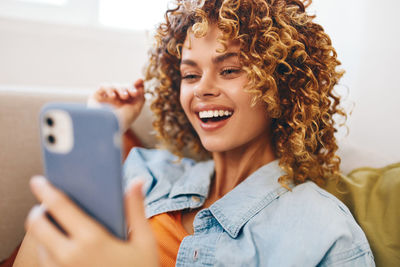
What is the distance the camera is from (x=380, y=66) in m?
0.97

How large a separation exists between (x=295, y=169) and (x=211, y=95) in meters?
0.31

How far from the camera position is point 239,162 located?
0.89 meters

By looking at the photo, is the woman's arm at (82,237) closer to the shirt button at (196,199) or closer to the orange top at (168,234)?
the orange top at (168,234)

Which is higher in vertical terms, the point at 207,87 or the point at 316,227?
the point at 207,87

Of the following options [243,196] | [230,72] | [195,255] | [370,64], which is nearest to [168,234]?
[195,255]

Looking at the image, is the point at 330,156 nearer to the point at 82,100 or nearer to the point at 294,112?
the point at 294,112

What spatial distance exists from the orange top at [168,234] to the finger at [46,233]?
1.37ft

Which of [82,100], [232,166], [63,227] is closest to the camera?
[63,227]

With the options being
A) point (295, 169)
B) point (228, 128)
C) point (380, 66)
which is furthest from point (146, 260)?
point (380, 66)

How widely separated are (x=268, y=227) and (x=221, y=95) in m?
0.34

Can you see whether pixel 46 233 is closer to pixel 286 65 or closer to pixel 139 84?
pixel 286 65

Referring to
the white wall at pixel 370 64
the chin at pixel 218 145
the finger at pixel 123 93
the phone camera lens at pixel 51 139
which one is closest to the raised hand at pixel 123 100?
the finger at pixel 123 93

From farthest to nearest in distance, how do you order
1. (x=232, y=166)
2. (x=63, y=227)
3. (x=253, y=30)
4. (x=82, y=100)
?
(x=82, y=100) → (x=232, y=166) → (x=253, y=30) → (x=63, y=227)

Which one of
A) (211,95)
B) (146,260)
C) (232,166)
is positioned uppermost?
(211,95)
